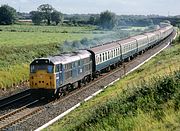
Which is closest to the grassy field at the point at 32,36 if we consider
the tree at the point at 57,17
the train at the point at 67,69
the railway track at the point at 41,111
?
the train at the point at 67,69

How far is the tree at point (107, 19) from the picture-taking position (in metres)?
149

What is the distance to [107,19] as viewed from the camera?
496 feet

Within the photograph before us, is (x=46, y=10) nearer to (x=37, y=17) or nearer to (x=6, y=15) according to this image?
(x=37, y=17)

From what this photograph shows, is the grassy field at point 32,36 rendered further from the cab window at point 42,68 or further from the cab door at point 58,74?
the cab door at point 58,74

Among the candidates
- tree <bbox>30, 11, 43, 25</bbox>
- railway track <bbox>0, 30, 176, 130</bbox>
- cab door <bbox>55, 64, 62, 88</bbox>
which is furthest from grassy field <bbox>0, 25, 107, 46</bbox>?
tree <bbox>30, 11, 43, 25</bbox>

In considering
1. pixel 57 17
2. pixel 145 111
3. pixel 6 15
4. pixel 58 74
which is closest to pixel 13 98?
pixel 58 74

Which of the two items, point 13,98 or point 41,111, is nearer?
point 41,111

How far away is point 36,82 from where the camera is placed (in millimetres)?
25922

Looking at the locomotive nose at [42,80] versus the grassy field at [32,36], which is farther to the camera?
the grassy field at [32,36]

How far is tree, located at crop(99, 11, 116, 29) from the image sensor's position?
149m

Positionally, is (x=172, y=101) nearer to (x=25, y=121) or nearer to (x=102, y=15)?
(x=25, y=121)

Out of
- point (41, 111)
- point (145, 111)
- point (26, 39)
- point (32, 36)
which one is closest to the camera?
point (145, 111)

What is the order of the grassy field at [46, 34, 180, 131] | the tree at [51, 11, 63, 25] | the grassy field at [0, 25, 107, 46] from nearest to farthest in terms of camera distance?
1. the grassy field at [46, 34, 180, 131]
2. the grassy field at [0, 25, 107, 46]
3. the tree at [51, 11, 63, 25]

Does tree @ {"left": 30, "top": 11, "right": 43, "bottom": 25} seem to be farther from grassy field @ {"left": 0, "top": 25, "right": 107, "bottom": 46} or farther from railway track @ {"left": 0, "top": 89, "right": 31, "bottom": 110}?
railway track @ {"left": 0, "top": 89, "right": 31, "bottom": 110}
